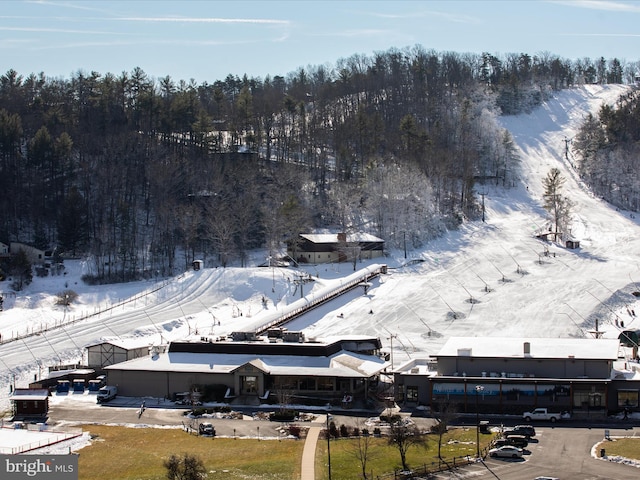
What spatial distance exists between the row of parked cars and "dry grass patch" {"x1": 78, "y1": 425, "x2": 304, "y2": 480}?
27.9ft

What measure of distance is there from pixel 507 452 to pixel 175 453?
14.2 m

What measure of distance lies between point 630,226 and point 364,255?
31.0m

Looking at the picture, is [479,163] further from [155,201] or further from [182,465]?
[182,465]

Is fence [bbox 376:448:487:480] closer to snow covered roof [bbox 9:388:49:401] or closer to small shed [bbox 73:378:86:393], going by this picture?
snow covered roof [bbox 9:388:49:401]

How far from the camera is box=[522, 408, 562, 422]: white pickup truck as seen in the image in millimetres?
48316

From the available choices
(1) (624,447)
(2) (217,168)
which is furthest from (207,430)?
(2) (217,168)

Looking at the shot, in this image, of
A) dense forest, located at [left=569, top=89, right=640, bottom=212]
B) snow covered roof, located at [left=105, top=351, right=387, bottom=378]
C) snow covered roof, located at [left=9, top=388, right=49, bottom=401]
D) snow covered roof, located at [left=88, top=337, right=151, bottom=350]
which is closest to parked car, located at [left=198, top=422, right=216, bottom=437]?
snow covered roof, located at [left=105, top=351, right=387, bottom=378]

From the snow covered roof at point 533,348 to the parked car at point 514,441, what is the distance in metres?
10.5

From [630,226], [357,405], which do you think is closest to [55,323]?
[357,405]

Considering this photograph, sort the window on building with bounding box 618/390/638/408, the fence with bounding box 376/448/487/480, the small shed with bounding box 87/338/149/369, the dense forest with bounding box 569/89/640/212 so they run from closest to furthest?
the fence with bounding box 376/448/487/480 → the window on building with bounding box 618/390/638/408 → the small shed with bounding box 87/338/149/369 → the dense forest with bounding box 569/89/640/212

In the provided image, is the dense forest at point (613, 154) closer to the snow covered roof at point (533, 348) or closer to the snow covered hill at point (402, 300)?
the snow covered hill at point (402, 300)

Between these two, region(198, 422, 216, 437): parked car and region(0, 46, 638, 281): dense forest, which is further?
region(0, 46, 638, 281): dense forest

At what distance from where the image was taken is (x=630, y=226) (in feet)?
338

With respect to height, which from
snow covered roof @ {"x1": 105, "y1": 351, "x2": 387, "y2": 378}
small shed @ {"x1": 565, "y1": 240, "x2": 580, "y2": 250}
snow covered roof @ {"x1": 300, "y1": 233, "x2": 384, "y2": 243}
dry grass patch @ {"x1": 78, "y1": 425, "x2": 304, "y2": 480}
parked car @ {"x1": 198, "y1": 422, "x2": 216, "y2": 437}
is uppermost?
snow covered roof @ {"x1": 300, "y1": 233, "x2": 384, "y2": 243}
